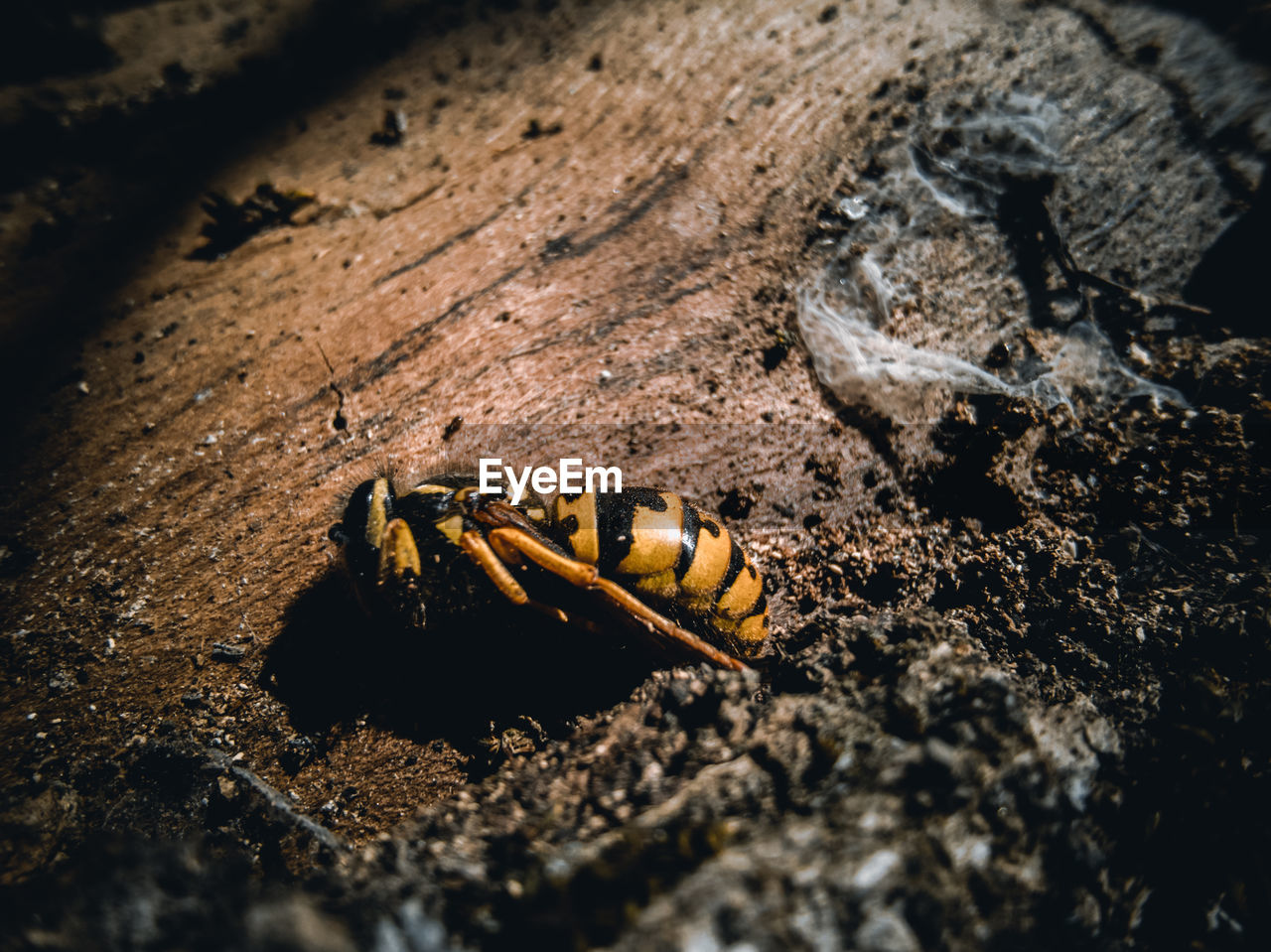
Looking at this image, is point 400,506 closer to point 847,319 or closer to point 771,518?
point 771,518

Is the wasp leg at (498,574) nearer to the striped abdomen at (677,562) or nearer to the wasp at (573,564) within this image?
the wasp at (573,564)

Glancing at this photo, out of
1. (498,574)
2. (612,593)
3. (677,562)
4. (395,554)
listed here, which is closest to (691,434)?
(677,562)

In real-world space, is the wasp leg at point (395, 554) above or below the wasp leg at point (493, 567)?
above

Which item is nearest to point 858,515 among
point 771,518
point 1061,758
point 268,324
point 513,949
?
point 771,518

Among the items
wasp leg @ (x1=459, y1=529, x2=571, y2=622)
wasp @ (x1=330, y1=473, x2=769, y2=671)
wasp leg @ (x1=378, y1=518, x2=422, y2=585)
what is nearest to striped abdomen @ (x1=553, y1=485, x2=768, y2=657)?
wasp @ (x1=330, y1=473, x2=769, y2=671)

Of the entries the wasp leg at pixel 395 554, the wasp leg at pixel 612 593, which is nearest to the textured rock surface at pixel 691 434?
the wasp leg at pixel 612 593

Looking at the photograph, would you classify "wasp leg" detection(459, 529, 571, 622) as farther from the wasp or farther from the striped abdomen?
the striped abdomen
